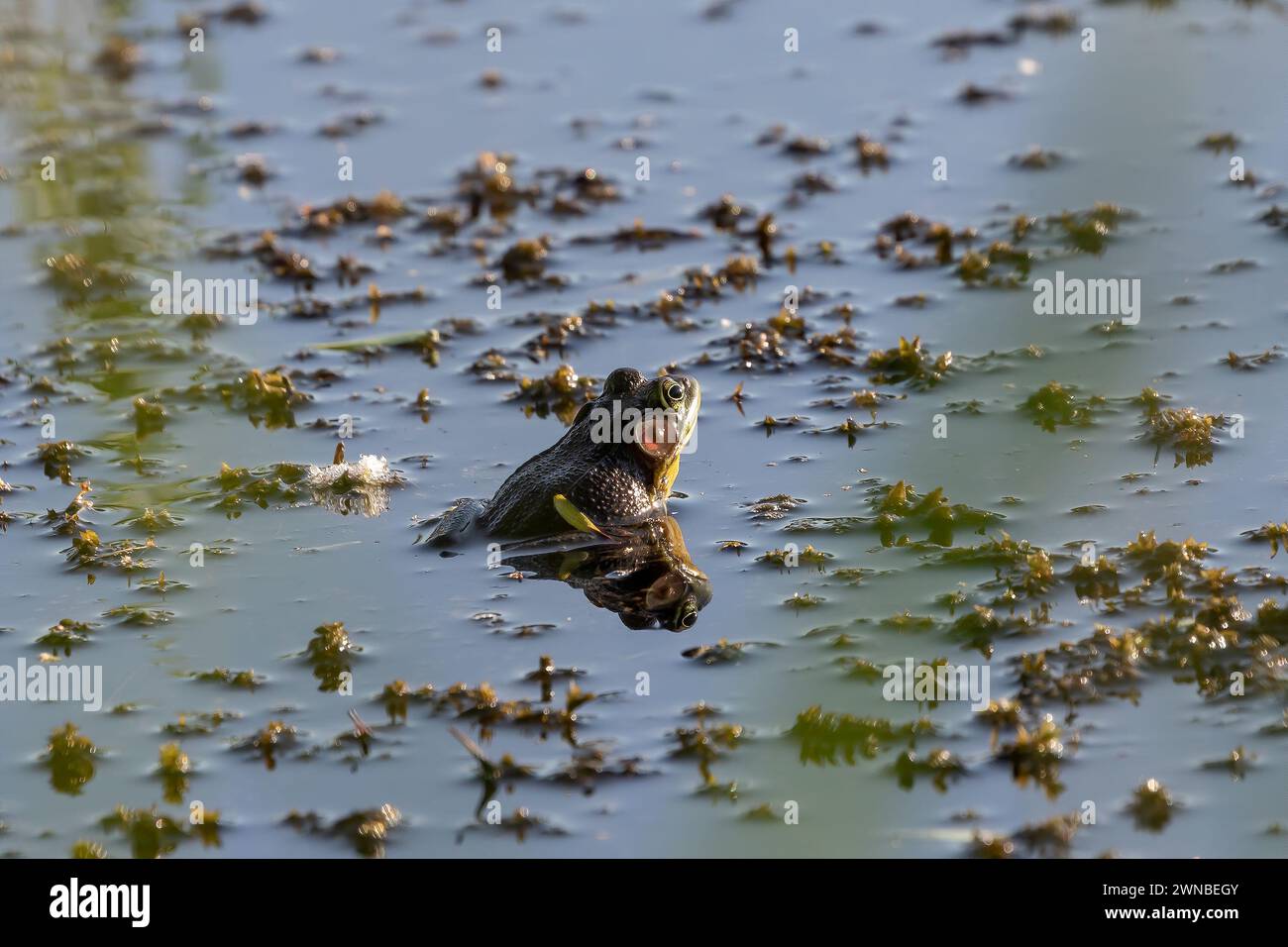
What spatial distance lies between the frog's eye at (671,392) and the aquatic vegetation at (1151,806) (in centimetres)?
336

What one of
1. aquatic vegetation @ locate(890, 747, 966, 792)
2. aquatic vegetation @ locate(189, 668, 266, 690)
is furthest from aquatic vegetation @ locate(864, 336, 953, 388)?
aquatic vegetation @ locate(189, 668, 266, 690)

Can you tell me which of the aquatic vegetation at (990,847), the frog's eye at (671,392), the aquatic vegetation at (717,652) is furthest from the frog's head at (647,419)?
the aquatic vegetation at (990,847)

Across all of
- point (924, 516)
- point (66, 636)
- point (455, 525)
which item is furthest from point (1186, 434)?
point (66, 636)

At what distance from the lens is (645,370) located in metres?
10.2

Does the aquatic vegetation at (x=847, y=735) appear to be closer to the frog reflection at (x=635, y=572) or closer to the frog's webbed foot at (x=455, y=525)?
the frog reflection at (x=635, y=572)

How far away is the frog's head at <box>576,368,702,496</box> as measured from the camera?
27.6ft

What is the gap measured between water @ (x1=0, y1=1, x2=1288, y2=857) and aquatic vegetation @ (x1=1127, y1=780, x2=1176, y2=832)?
0.05 m

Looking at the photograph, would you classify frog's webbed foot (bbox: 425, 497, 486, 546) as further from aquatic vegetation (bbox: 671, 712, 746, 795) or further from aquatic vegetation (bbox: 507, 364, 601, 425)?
aquatic vegetation (bbox: 671, 712, 746, 795)

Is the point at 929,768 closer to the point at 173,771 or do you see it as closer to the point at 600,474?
the point at 600,474

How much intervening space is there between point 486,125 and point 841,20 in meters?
3.47

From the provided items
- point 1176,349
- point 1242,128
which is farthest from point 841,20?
point 1176,349

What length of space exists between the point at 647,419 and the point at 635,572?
0.83 m
